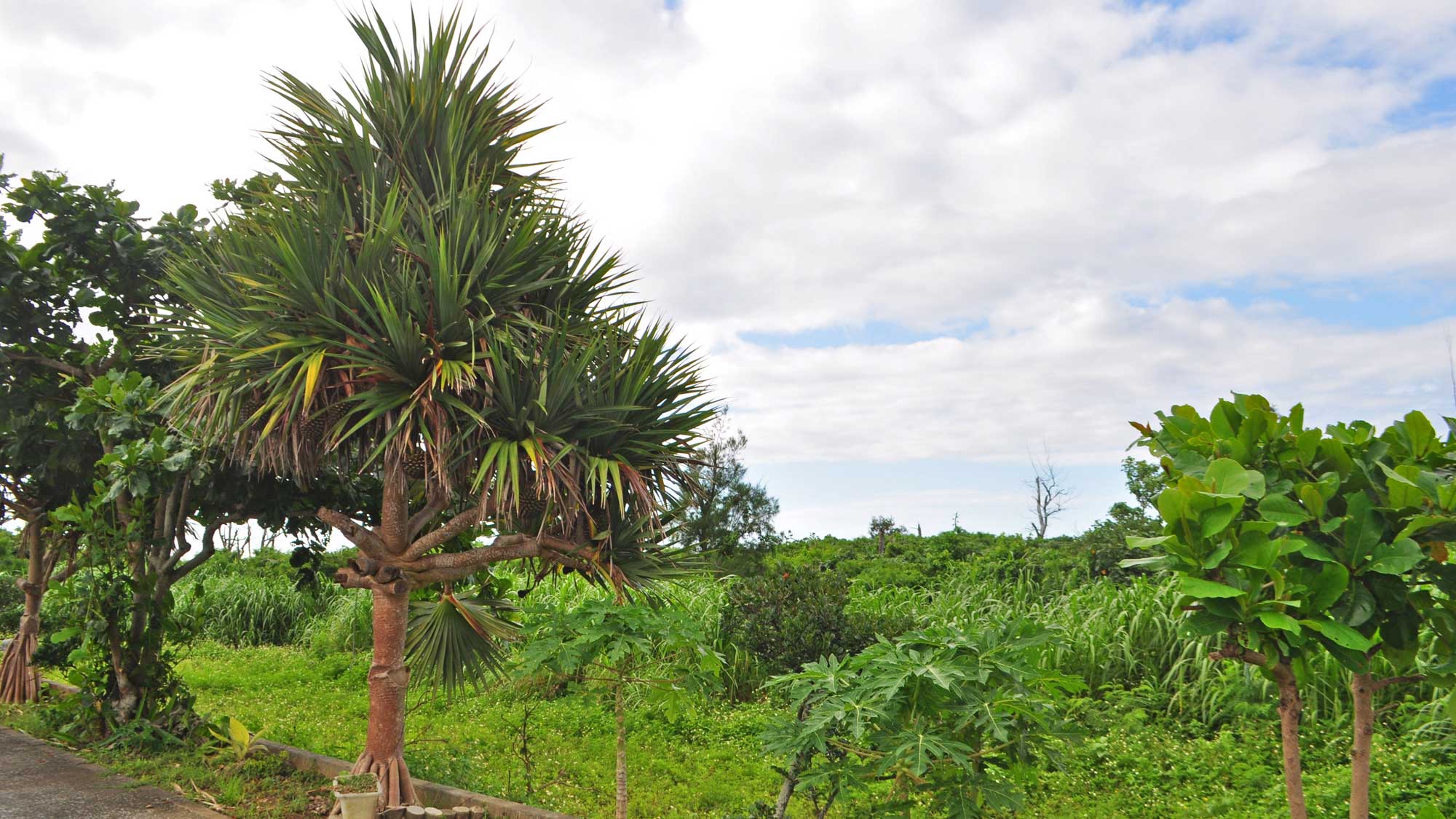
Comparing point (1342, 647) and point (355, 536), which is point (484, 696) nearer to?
point (355, 536)

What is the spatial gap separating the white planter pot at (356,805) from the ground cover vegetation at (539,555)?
0.51m

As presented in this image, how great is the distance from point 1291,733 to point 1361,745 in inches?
12.0

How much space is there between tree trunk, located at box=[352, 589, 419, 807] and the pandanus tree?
12 mm

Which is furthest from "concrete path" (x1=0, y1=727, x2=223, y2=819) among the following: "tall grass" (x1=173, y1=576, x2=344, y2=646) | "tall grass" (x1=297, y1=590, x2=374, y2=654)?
"tall grass" (x1=173, y1=576, x2=344, y2=646)

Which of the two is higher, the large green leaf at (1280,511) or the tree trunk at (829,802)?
the large green leaf at (1280,511)

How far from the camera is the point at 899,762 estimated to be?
10.8 ft

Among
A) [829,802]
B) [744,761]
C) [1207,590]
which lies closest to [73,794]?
[744,761]

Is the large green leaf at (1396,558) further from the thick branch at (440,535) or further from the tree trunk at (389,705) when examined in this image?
the tree trunk at (389,705)

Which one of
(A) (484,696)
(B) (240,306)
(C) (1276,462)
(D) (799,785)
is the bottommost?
(A) (484,696)

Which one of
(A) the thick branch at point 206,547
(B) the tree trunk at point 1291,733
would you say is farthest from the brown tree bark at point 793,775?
(A) the thick branch at point 206,547

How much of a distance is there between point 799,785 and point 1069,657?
428cm

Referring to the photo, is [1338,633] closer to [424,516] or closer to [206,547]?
[424,516]

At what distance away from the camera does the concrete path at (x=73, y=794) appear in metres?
4.97

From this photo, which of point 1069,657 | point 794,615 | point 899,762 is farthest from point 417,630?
point 1069,657
